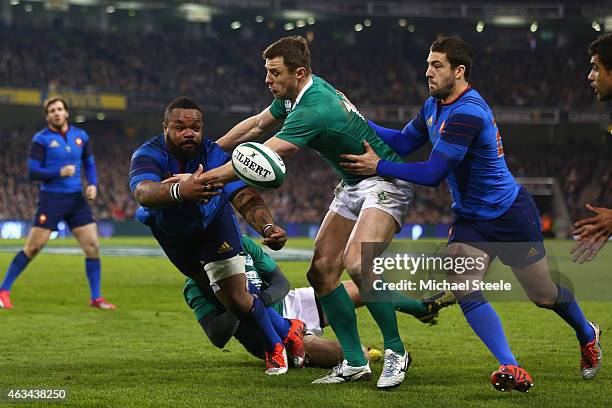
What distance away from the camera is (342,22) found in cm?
5222

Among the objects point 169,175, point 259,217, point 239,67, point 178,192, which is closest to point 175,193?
point 178,192

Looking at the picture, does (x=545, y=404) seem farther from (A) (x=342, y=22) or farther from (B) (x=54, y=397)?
(A) (x=342, y=22)

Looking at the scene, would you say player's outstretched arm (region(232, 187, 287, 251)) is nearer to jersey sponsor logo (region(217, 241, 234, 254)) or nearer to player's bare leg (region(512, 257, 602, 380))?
jersey sponsor logo (region(217, 241, 234, 254))

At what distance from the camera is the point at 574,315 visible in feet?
21.7

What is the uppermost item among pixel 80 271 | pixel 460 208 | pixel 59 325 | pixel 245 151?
pixel 245 151

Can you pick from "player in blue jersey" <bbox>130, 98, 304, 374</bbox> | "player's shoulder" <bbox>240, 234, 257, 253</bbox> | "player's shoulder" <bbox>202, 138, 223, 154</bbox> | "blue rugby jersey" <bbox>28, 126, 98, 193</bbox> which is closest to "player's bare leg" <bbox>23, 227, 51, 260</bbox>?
"blue rugby jersey" <bbox>28, 126, 98, 193</bbox>

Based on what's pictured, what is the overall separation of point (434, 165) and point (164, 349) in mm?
3315

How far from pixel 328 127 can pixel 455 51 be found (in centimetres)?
100

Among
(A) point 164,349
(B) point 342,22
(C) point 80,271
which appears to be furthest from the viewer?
(B) point 342,22

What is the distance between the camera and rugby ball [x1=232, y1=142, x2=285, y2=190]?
18.4 ft

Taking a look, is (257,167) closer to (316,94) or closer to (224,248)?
(316,94)

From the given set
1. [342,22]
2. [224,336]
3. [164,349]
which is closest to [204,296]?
[224,336]

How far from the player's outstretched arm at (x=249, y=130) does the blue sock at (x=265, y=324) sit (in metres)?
1.35

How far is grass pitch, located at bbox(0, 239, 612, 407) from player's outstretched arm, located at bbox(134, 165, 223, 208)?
3.99ft
